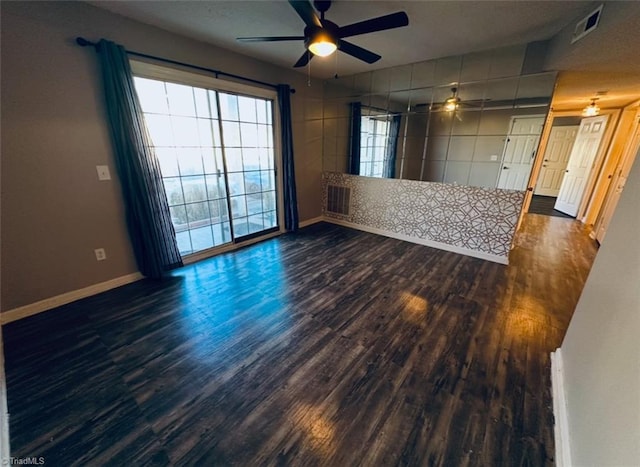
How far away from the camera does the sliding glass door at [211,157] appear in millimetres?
2879

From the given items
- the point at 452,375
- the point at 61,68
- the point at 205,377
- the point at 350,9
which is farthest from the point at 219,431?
the point at 350,9

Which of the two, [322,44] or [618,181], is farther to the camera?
[618,181]

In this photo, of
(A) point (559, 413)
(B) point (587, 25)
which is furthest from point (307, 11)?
(A) point (559, 413)

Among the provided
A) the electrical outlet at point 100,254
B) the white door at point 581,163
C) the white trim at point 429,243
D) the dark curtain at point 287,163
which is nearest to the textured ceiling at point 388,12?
the dark curtain at point 287,163

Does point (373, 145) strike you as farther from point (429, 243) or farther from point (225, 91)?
point (225, 91)

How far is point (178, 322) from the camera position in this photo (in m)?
2.21

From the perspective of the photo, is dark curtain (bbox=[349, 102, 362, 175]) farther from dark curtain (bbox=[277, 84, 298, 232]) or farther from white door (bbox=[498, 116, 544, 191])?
white door (bbox=[498, 116, 544, 191])

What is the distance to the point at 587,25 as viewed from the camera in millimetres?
2045

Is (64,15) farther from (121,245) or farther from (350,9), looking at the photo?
(350,9)

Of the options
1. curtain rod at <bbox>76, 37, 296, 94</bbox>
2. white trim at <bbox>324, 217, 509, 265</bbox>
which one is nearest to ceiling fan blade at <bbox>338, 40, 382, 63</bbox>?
curtain rod at <bbox>76, 37, 296, 94</bbox>

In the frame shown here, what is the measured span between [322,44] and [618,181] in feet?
17.5

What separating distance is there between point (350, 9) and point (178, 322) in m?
3.15

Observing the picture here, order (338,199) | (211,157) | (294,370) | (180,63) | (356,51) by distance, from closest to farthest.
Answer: (294,370)
(356,51)
(180,63)
(211,157)
(338,199)

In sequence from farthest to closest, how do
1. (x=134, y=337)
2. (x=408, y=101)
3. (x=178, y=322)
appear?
1. (x=408, y=101)
2. (x=178, y=322)
3. (x=134, y=337)
